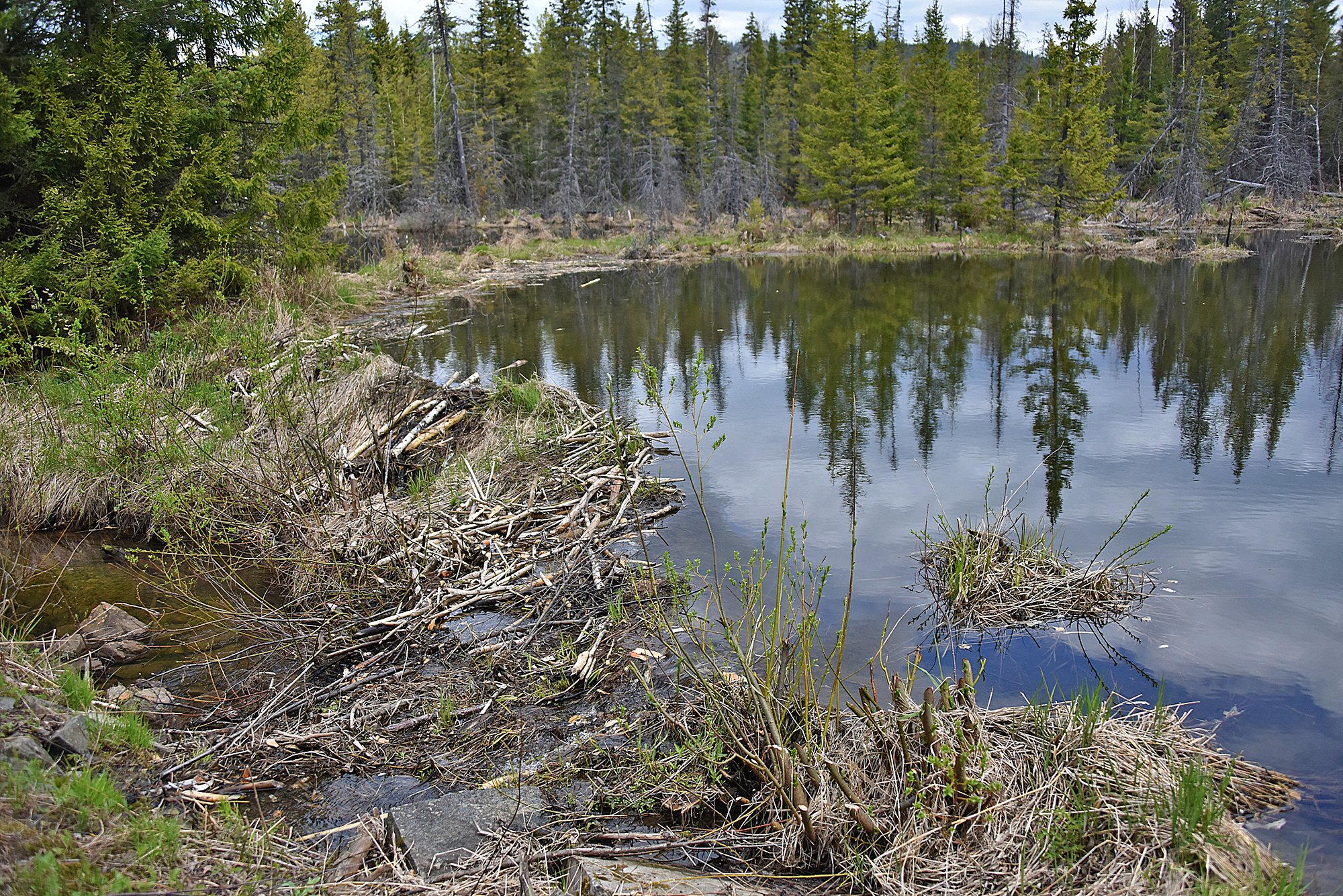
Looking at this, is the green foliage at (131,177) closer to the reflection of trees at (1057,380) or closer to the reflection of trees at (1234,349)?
the reflection of trees at (1057,380)

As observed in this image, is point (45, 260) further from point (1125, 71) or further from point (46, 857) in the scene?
point (1125, 71)

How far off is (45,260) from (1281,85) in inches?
2055

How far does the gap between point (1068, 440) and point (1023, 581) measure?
14.7ft

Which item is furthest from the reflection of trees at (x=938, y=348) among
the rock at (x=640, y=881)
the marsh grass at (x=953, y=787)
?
the rock at (x=640, y=881)

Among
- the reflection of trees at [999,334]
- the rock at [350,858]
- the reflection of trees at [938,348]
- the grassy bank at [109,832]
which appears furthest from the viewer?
the reflection of trees at [999,334]

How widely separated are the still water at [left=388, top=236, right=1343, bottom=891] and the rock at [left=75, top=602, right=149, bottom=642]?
3935 millimetres

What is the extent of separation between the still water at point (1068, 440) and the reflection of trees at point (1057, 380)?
0.17 feet

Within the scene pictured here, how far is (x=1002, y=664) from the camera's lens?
18.1 ft

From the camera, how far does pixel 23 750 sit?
341 centimetres

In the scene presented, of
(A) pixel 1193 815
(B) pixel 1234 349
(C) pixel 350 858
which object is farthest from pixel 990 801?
(B) pixel 1234 349

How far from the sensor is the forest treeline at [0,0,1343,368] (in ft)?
32.9

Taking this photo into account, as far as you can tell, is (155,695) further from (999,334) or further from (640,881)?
(999,334)

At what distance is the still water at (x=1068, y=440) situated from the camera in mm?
5430

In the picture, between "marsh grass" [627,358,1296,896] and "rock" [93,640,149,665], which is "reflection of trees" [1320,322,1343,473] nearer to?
"marsh grass" [627,358,1296,896]
